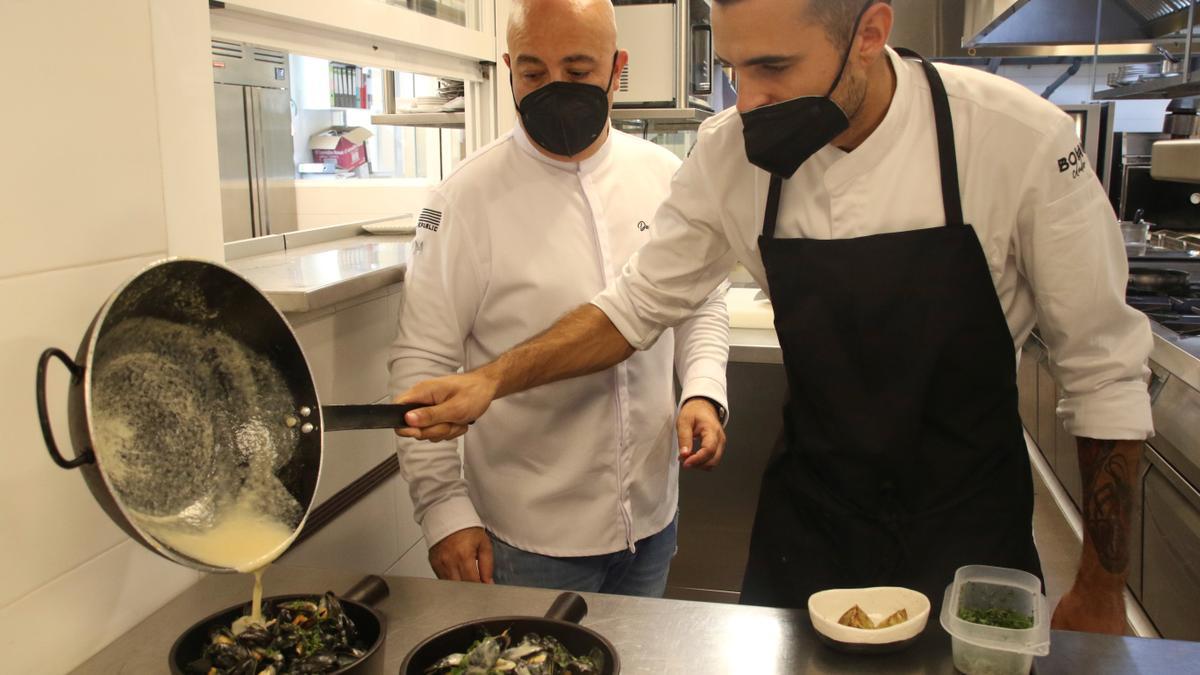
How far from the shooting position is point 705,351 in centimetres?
186

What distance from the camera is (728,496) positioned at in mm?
3178

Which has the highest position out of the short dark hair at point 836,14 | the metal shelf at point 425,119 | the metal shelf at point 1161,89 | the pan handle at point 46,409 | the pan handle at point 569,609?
the metal shelf at point 1161,89

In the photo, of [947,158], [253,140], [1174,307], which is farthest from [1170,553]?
[253,140]

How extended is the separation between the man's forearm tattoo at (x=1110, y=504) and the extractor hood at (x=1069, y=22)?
188cm

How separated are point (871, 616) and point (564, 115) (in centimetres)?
98

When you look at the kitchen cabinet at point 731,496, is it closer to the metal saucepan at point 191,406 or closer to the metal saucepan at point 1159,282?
the metal saucepan at point 1159,282

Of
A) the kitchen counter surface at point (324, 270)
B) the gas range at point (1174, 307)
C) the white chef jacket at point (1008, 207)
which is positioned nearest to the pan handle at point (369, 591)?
the kitchen counter surface at point (324, 270)

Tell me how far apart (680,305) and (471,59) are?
56.0 inches

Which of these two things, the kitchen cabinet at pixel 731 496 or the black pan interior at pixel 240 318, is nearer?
the black pan interior at pixel 240 318

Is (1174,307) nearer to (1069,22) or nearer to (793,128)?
(1069,22)

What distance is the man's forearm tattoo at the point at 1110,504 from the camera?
1.36 metres

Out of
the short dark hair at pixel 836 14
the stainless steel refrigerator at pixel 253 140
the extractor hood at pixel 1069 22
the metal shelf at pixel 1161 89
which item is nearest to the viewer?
the short dark hair at pixel 836 14

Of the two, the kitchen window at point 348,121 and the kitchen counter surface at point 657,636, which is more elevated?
the kitchen window at point 348,121

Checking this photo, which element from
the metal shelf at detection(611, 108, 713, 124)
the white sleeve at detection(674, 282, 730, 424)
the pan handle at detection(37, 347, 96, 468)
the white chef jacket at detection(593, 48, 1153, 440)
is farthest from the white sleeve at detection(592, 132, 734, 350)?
the metal shelf at detection(611, 108, 713, 124)
